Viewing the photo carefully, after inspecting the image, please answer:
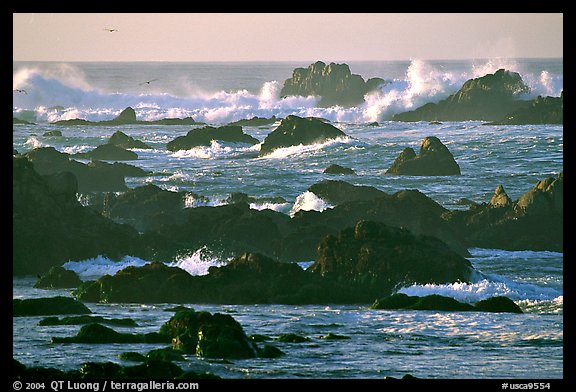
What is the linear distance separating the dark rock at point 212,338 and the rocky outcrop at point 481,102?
61.7 metres

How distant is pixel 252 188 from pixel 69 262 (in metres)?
22.2

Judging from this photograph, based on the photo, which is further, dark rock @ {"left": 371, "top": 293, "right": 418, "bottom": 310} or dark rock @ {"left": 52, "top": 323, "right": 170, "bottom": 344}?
dark rock @ {"left": 371, "top": 293, "right": 418, "bottom": 310}

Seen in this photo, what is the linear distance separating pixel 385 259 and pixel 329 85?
1980 inches

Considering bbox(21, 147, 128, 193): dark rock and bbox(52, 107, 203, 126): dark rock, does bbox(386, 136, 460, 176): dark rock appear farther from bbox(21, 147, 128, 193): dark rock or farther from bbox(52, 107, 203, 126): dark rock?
bbox(52, 107, 203, 126): dark rock

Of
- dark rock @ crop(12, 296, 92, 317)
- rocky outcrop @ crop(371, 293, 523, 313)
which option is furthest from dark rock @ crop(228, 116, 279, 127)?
dark rock @ crop(12, 296, 92, 317)

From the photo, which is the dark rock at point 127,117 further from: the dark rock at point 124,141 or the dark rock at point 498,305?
the dark rock at point 498,305

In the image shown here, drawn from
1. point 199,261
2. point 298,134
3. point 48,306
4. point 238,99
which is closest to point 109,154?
point 298,134

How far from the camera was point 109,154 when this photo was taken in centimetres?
9575

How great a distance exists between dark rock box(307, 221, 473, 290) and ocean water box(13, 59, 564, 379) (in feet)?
2.13

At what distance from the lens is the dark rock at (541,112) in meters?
102

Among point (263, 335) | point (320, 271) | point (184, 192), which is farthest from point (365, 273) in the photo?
point (184, 192)

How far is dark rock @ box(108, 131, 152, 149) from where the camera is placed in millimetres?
98500

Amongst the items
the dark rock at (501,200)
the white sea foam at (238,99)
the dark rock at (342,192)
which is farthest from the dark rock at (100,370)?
the white sea foam at (238,99)

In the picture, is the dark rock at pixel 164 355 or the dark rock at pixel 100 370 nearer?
the dark rock at pixel 100 370
